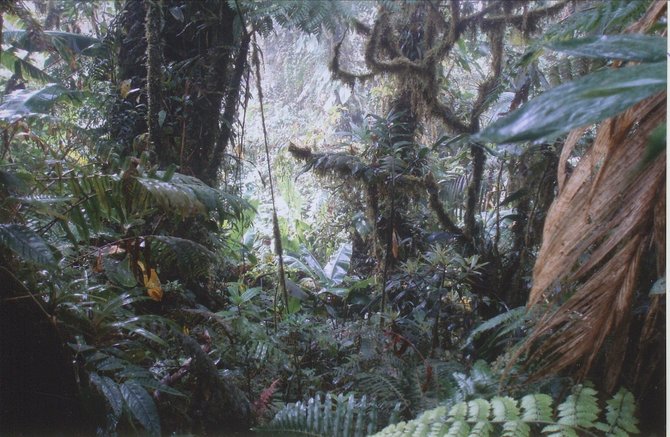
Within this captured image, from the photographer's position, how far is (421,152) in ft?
8.83

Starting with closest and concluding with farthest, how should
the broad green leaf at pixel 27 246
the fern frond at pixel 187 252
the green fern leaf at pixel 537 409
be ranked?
the green fern leaf at pixel 537 409 → the broad green leaf at pixel 27 246 → the fern frond at pixel 187 252

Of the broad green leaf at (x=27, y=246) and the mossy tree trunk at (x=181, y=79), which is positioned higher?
the mossy tree trunk at (x=181, y=79)

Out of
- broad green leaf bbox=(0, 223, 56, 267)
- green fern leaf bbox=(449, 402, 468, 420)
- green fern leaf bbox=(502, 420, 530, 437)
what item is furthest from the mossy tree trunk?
green fern leaf bbox=(502, 420, 530, 437)

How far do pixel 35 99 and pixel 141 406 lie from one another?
1813mm

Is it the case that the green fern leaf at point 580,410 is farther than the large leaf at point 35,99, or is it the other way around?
the large leaf at point 35,99

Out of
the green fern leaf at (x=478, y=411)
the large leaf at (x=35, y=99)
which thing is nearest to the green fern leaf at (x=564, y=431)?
the green fern leaf at (x=478, y=411)

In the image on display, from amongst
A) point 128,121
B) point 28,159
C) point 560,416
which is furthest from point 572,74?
point 28,159

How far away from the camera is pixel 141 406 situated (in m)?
1.12

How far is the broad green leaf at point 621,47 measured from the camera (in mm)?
453

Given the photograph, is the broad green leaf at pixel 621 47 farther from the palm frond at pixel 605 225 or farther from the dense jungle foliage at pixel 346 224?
the palm frond at pixel 605 225

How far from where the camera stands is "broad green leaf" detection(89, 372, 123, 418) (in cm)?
111

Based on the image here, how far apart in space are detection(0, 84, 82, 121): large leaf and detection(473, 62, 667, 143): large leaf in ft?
7.23

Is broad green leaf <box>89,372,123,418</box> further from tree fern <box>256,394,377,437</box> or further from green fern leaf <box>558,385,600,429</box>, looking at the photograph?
green fern leaf <box>558,385,600,429</box>

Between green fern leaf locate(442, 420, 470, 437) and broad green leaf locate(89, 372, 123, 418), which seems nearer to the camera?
green fern leaf locate(442, 420, 470, 437)
